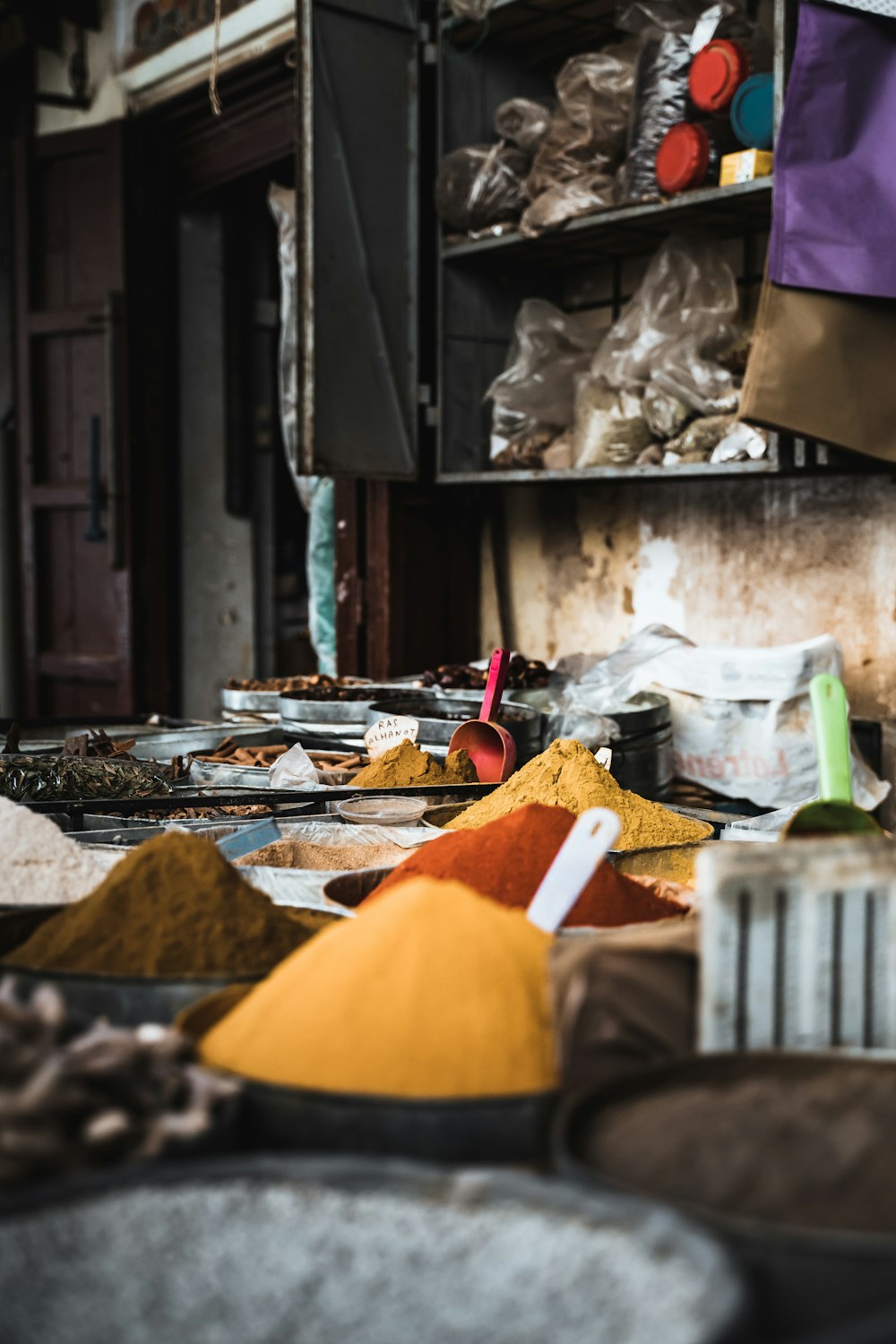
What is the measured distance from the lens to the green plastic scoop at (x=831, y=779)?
2.81 ft

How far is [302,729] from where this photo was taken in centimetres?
210

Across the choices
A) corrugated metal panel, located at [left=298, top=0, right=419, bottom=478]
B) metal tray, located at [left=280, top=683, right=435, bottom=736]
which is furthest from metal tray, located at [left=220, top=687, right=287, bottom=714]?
corrugated metal panel, located at [left=298, top=0, right=419, bottom=478]

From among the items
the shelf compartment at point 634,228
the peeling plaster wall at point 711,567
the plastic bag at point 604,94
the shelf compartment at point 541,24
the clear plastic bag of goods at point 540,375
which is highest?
the shelf compartment at point 541,24

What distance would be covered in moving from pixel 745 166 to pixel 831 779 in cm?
182

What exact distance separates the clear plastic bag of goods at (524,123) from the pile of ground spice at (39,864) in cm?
227

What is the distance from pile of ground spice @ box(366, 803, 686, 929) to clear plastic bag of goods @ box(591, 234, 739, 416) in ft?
5.54

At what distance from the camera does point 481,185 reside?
2922mm

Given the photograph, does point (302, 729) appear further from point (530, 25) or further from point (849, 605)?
point (530, 25)

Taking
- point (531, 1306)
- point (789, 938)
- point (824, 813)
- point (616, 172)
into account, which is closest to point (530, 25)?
point (616, 172)

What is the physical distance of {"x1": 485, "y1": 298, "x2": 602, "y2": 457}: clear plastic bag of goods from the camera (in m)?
3.04

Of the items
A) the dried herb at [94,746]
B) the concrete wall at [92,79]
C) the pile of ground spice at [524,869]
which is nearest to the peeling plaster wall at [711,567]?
the dried herb at [94,746]

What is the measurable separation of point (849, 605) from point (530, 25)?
5.05ft

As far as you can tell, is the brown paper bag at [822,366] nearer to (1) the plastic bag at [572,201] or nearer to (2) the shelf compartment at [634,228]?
(2) the shelf compartment at [634,228]

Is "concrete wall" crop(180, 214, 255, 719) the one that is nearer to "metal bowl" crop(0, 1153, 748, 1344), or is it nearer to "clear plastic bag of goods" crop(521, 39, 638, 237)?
"clear plastic bag of goods" crop(521, 39, 638, 237)
